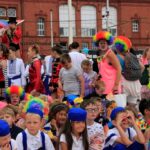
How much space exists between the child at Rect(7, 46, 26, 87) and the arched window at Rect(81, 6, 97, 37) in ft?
144

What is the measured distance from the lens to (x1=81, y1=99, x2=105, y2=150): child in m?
6.11

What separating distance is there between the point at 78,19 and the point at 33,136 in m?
47.7

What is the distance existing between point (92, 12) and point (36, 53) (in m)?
44.9

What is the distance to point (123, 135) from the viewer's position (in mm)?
6012

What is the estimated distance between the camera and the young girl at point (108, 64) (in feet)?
27.2

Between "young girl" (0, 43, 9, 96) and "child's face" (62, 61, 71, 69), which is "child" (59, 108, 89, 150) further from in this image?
"young girl" (0, 43, 9, 96)

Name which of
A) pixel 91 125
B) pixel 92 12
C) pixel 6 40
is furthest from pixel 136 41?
pixel 91 125

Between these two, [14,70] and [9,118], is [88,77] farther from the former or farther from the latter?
[9,118]

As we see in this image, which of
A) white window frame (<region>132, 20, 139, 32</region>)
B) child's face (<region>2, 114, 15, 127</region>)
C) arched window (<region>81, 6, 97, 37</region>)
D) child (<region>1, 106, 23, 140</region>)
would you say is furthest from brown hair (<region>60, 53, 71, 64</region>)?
white window frame (<region>132, 20, 139, 32</region>)

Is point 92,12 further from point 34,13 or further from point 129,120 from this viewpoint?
point 129,120

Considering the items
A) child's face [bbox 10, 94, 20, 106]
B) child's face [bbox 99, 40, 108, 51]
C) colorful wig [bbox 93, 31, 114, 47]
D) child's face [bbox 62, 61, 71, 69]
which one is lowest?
child's face [bbox 10, 94, 20, 106]

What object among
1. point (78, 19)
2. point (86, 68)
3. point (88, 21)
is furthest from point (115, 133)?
point (88, 21)

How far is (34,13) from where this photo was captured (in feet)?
169

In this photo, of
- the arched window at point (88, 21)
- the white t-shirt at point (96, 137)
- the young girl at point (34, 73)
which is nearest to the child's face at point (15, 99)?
the young girl at point (34, 73)
